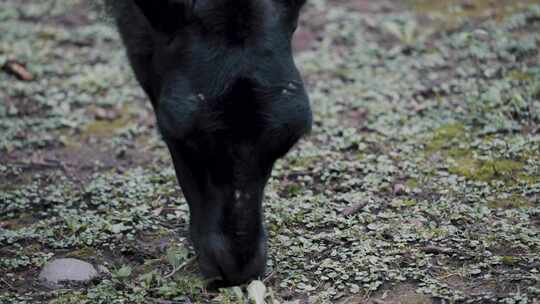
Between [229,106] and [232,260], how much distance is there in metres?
0.79

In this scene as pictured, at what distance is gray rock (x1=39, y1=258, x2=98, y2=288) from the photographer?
5.14 metres

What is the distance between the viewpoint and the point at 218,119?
4387 mm

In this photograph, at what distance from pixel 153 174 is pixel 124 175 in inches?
8.3

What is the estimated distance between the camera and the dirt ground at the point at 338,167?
4.95m

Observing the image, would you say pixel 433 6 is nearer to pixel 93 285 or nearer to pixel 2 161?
pixel 2 161

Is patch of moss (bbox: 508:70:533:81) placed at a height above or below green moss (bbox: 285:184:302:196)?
above

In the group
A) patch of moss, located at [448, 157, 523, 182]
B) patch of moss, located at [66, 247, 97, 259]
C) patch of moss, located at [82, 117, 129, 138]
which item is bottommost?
patch of moss, located at [66, 247, 97, 259]

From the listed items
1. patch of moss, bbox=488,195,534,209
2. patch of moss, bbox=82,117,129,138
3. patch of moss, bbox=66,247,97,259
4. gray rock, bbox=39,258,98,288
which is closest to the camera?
gray rock, bbox=39,258,98,288

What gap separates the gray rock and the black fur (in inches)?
29.1

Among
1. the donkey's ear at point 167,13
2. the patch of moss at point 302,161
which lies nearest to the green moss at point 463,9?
the patch of moss at point 302,161

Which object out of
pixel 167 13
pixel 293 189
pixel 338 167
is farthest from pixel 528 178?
pixel 167 13

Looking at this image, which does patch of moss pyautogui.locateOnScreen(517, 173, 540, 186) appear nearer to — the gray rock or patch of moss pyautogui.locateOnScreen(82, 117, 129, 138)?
the gray rock

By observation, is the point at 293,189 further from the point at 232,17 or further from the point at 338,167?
the point at 232,17

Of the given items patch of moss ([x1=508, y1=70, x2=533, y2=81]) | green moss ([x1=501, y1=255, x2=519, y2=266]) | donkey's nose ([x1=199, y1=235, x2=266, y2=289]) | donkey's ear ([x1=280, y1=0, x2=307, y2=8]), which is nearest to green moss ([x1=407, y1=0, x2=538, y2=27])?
patch of moss ([x1=508, y1=70, x2=533, y2=81])
